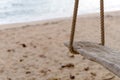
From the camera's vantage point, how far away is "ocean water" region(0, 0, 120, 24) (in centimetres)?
453

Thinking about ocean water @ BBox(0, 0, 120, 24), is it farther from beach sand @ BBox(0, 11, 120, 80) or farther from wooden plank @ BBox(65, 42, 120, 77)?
wooden plank @ BBox(65, 42, 120, 77)

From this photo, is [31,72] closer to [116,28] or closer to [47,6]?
[116,28]

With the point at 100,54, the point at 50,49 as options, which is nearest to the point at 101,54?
the point at 100,54

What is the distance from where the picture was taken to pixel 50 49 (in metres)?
3.01

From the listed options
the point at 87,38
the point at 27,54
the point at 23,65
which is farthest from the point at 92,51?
the point at 87,38

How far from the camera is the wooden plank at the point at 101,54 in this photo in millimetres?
1459

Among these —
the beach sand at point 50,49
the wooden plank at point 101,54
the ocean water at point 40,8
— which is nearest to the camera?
the wooden plank at point 101,54

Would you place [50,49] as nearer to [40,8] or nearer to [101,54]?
[101,54]

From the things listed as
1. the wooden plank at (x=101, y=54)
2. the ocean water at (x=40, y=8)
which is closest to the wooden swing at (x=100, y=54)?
the wooden plank at (x=101, y=54)

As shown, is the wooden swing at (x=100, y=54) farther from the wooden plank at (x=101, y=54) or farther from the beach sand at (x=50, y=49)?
the beach sand at (x=50, y=49)

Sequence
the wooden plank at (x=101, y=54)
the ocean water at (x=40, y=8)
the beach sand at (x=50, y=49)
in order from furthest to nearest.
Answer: the ocean water at (x=40, y=8)
the beach sand at (x=50, y=49)
the wooden plank at (x=101, y=54)

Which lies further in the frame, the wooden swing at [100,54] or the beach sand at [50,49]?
the beach sand at [50,49]

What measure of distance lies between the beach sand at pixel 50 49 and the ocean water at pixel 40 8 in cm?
50

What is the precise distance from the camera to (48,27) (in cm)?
379
